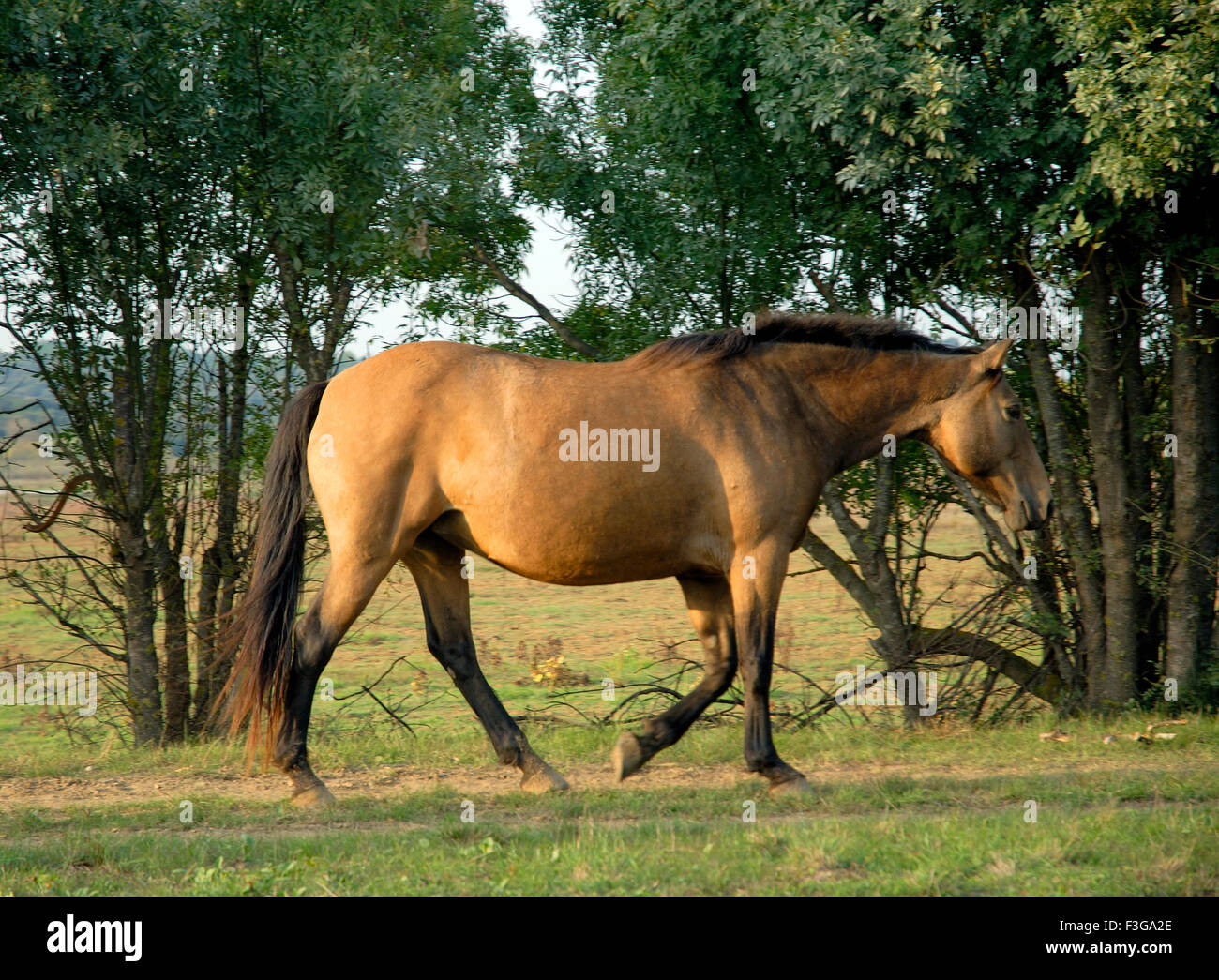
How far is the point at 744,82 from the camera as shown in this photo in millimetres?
6961

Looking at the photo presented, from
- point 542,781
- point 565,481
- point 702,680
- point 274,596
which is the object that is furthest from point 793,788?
point 274,596

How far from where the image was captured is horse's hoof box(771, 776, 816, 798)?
551 cm

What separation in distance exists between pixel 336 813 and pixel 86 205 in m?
4.70

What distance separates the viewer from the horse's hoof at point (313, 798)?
5535 millimetres

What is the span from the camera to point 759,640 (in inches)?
225

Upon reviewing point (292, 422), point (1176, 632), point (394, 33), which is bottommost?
point (1176, 632)

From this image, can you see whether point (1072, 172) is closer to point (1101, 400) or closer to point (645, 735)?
point (1101, 400)

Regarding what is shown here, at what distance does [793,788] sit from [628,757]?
2.93 feet

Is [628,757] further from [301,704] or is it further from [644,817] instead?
[301,704]

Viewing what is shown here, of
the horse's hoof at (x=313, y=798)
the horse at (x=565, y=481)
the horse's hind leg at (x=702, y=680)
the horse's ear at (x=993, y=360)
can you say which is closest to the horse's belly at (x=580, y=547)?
the horse at (x=565, y=481)

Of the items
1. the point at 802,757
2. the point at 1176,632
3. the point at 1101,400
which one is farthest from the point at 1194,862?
the point at 1101,400

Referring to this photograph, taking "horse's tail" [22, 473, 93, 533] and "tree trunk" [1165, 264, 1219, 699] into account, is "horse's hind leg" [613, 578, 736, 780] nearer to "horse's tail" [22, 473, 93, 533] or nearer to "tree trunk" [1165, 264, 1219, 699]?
"tree trunk" [1165, 264, 1219, 699]

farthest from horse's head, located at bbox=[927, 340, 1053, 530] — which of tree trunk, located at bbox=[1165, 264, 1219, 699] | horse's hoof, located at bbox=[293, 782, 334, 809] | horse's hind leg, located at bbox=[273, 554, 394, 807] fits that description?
horse's hoof, located at bbox=[293, 782, 334, 809]

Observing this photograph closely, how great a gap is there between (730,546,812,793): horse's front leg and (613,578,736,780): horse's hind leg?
0.90 ft
